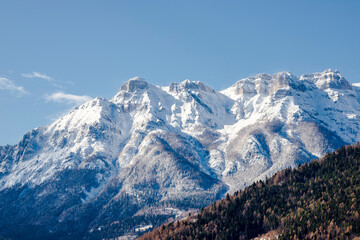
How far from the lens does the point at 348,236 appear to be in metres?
169

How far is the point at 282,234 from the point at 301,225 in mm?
9906

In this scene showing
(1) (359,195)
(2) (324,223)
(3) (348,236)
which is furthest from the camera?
(1) (359,195)

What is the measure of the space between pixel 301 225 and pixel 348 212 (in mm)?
20828

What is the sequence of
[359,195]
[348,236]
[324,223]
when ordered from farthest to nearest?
1. [359,195]
2. [324,223]
3. [348,236]

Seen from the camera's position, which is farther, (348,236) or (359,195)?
(359,195)

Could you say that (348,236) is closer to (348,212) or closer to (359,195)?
(348,212)

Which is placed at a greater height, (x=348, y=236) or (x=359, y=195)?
(x=359, y=195)

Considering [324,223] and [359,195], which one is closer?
[324,223]

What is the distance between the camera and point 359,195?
200 metres

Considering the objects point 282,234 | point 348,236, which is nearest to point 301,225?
point 282,234

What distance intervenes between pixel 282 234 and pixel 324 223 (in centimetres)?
1857

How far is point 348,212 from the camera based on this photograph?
185625mm

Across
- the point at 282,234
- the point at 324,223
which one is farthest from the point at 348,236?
the point at 282,234

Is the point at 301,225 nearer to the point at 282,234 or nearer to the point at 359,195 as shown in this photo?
the point at 282,234
